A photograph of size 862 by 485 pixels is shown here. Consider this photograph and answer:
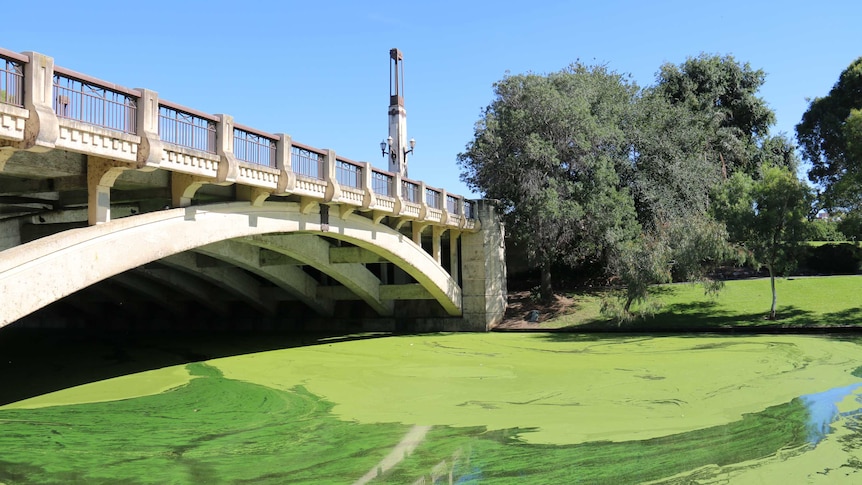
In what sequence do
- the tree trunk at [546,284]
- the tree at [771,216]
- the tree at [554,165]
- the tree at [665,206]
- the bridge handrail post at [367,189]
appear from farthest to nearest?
the tree trunk at [546,284] < the tree at [554,165] < the tree at [771,216] < the tree at [665,206] < the bridge handrail post at [367,189]

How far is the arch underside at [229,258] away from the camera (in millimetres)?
9875

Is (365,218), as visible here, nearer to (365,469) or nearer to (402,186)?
(402,186)

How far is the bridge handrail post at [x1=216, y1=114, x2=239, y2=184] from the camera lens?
13.1m

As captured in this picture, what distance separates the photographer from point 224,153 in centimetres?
1309

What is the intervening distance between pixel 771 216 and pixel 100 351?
20.9 metres

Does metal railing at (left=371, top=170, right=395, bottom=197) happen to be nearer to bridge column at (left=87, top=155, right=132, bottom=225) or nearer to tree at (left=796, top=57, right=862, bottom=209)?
bridge column at (left=87, top=155, right=132, bottom=225)

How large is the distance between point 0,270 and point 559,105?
20109 mm

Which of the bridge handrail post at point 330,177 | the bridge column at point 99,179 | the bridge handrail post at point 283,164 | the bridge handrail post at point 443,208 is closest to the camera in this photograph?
the bridge column at point 99,179

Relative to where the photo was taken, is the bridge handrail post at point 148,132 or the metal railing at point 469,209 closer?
the bridge handrail post at point 148,132

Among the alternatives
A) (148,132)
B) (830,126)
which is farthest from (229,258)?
(830,126)

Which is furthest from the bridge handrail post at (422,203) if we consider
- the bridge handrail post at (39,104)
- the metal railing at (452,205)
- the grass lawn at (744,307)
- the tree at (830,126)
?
the tree at (830,126)

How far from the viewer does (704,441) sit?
27.0 feet

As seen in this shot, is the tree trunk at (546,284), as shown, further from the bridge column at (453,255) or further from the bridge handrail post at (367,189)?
→ the bridge handrail post at (367,189)

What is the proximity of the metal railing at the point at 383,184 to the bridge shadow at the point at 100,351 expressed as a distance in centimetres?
532
